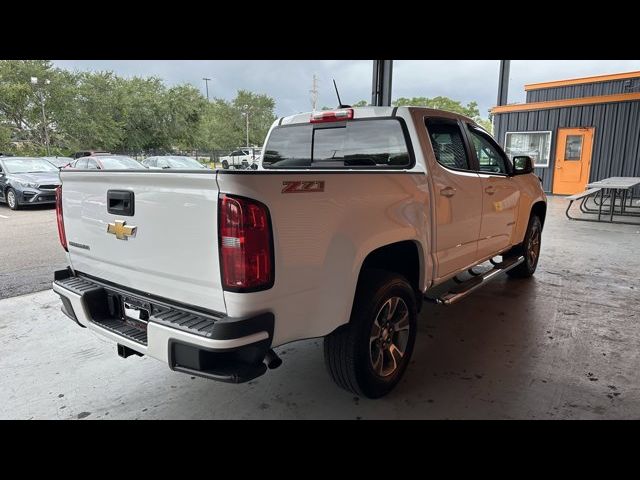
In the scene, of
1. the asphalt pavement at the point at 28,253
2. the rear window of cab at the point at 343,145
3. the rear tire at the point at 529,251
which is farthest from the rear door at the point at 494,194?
the asphalt pavement at the point at 28,253

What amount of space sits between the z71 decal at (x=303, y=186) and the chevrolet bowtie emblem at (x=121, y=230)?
87 cm

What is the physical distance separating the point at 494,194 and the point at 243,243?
121 inches

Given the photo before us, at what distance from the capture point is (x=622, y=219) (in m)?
10.5

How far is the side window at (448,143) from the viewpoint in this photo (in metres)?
3.42

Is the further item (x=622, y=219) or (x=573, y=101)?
(x=573, y=101)

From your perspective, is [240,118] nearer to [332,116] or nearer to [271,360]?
[332,116]

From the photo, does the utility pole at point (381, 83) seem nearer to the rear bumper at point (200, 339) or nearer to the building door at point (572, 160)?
the building door at point (572, 160)

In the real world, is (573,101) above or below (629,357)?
above

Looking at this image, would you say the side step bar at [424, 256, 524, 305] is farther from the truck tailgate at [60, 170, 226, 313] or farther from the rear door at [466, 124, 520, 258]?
the truck tailgate at [60, 170, 226, 313]

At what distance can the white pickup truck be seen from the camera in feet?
6.40

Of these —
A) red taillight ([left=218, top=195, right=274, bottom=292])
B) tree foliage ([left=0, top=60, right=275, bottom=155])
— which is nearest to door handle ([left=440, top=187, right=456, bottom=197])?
red taillight ([left=218, top=195, right=274, bottom=292])
